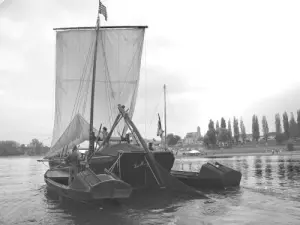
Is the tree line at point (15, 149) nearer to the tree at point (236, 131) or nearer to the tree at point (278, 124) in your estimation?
the tree at point (236, 131)

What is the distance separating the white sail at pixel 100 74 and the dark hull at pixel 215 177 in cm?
910

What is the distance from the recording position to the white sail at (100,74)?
27606mm

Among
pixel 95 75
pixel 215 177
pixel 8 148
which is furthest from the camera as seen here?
pixel 8 148

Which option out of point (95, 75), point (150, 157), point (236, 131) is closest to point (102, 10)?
point (95, 75)

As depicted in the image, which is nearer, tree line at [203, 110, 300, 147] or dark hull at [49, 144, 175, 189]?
dark hull at [49, 144, 175, 189]

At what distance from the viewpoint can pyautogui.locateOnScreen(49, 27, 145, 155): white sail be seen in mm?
27606

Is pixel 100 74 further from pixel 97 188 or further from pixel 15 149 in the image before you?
pixel 15 149

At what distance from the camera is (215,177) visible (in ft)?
65.6

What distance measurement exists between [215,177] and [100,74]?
14.3 meters

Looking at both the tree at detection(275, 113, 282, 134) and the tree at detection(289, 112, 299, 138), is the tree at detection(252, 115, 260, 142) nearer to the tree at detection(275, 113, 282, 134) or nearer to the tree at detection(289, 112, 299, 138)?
the tree at detection(275, 113, 282, 134)

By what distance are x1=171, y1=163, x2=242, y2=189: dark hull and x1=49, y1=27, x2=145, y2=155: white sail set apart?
29.9ft

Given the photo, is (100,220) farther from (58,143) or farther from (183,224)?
(58,143)

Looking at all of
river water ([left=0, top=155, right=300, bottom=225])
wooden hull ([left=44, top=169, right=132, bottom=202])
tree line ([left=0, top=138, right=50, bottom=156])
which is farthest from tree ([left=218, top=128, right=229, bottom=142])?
wooden hull ([left=44, top=169, right=132, bottom=202])

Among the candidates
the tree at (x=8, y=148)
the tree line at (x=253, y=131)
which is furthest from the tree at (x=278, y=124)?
the tree at (x=8, y=148)
